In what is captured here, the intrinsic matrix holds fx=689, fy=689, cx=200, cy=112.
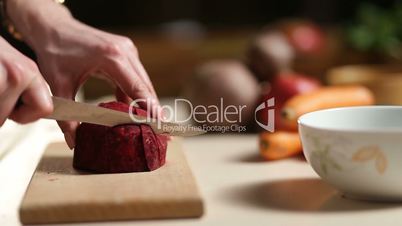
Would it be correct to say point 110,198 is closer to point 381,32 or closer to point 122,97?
point 122,97

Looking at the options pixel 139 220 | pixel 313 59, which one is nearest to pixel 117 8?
pixel 313 59

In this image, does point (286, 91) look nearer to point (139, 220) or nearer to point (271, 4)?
point (139, 220)

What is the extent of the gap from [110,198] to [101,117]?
15 cm

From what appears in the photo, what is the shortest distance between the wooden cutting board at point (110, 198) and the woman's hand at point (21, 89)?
11 cm

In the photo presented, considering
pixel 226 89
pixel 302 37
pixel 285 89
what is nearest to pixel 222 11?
pixel 302 37

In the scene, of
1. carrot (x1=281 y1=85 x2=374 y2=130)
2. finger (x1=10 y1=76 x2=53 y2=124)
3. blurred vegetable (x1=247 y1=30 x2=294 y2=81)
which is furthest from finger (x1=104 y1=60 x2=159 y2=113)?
blurred vegetable (x1=247 y1=30 x2=294 y2=81)

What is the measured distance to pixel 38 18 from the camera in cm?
113

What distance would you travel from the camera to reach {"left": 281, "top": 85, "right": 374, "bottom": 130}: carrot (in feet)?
4.39

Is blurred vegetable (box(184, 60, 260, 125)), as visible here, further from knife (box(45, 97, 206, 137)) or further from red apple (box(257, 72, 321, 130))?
knife (box(45, 97, 206, 137))

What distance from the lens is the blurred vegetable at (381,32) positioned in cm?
254

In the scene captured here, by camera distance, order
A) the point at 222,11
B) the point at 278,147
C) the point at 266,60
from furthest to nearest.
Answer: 1. the point at 222,11
2. the point at 266,60
3. the point at 278,147

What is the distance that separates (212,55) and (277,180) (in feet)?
7.25

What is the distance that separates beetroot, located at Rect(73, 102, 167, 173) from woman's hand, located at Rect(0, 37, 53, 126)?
0.50 feet

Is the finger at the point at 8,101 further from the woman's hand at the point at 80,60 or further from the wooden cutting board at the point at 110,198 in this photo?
the woman's hand at the point at 80,60
